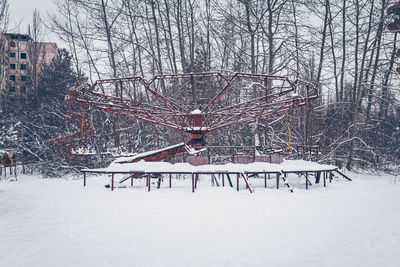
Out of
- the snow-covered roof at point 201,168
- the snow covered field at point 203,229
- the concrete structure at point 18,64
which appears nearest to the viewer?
the snow covered field at point 203,229

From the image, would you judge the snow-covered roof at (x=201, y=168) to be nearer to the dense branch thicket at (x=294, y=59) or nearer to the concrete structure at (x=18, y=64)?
the dense branch thicket at (x=294, y=59)

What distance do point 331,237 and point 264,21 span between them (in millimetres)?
16935

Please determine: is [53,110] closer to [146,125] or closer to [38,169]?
[38,169]

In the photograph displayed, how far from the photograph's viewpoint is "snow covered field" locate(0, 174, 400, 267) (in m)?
4.19

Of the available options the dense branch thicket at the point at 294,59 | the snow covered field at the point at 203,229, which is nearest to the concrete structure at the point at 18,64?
the dense branch thicket at the point at 294,59

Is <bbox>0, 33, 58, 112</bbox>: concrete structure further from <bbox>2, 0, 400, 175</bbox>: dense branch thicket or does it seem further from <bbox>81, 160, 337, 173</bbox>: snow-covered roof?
<bbox>81, 160, 337, 173</bbox>: snow-covered roof

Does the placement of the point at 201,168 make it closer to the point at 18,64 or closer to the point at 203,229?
the point at 203,229

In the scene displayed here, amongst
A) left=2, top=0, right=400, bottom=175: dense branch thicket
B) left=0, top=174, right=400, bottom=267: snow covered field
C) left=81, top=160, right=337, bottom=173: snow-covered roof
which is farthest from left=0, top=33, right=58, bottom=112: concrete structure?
left=0, top=174, right=400, bottom=267: snow covered field

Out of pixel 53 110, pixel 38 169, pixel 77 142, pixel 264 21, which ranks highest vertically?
pixel 264 21

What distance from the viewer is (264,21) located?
61.3ft

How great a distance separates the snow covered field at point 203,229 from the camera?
4.19 m

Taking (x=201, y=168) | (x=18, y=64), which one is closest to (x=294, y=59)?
(x=201, y=168)

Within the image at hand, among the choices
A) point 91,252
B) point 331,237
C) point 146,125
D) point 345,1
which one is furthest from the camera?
point 146,125

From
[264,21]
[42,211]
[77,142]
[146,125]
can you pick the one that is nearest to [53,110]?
[77,142]
